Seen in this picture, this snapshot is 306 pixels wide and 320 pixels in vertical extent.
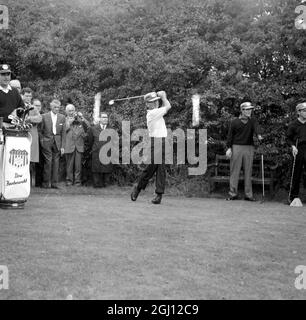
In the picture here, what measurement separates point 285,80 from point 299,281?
9.75m

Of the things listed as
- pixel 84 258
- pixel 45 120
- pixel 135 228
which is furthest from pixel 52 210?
pixel 45 120

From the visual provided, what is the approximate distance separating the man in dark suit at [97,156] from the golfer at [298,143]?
A: 469cm

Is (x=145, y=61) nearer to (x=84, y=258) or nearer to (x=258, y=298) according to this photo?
(x=84, y=258)

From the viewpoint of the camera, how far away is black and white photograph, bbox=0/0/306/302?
218 inches

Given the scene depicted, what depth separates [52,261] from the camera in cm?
586

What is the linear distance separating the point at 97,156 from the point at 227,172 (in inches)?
133

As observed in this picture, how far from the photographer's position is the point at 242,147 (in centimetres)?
1388

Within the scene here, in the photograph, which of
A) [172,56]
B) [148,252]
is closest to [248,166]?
[172,56]

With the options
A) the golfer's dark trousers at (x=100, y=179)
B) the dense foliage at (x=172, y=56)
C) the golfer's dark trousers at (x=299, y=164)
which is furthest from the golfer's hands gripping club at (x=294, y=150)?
the golfer's dark trousers at (x=100, y=179)

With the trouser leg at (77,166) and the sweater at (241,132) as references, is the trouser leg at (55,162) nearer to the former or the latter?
the trouser leg at (77,166)

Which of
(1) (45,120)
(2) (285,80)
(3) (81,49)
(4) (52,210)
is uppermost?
(3) (81,49)

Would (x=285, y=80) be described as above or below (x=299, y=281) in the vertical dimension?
above

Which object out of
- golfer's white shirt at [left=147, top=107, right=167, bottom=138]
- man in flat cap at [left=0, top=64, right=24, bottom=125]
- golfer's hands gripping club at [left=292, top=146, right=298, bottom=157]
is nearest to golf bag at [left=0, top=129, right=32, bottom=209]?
man in flat cap at [left=0, top=64, right=24, bottom=125]

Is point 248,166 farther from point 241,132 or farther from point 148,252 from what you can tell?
point 148,252
